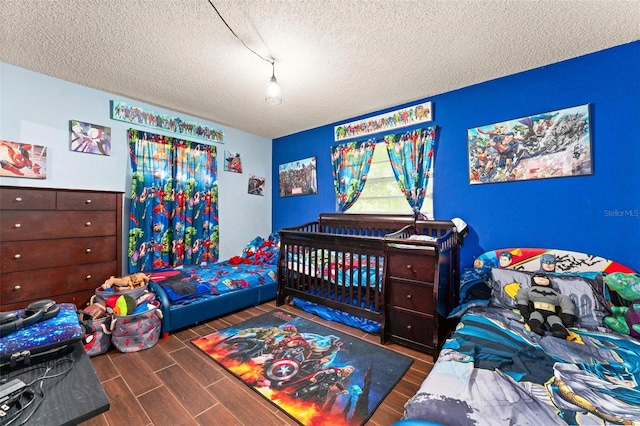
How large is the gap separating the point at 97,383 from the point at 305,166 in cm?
362

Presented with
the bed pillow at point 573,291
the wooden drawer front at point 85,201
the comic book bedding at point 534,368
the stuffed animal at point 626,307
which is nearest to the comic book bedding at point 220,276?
the wooden drawer front at point 85,201

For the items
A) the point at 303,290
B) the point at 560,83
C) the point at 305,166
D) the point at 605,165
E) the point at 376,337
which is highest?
the point at 560,83

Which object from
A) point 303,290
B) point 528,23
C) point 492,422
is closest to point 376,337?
point 303,290

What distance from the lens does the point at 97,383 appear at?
2.63 ft

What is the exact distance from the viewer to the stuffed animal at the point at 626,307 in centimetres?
160

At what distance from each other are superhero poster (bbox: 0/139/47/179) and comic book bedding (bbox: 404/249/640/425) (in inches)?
142

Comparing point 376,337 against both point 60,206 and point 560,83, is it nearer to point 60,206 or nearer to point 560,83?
point 560,83

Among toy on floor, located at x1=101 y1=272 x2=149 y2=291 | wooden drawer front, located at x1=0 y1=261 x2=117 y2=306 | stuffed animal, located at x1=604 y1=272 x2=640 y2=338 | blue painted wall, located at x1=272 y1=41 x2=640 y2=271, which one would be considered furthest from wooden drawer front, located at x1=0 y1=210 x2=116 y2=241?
stuffed animal, located at x1=604 y1=272 x2=640 y2=338

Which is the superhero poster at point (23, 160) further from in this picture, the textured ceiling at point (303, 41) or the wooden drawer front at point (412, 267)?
the wooden drawer front at point (412, 267)

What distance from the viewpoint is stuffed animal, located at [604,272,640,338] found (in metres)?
1.60

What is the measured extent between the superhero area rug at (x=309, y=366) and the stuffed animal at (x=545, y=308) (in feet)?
2.95

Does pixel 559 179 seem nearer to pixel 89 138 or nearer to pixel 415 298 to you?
pixel 415 298

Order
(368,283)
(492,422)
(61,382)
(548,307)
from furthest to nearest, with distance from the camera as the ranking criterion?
(368,283), (548,307), (492,422), (61,382)

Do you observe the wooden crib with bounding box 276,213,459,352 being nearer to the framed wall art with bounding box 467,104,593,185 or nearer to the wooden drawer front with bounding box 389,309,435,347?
the wooden drawer front with bounding box 389,309,435,347
